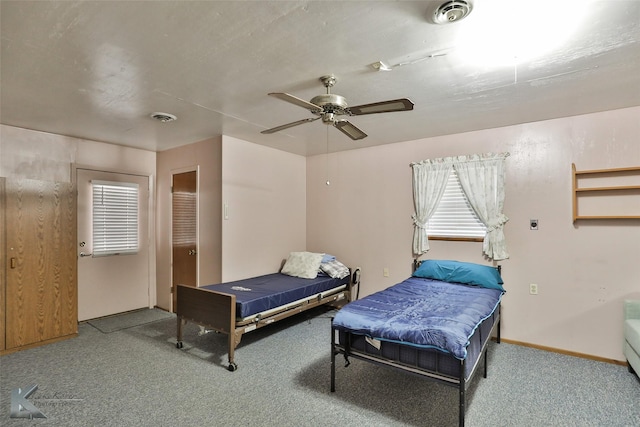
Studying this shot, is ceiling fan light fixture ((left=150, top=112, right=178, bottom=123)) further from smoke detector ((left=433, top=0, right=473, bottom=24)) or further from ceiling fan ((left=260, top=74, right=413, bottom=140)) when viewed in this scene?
smoke detector ((left=433, top=0, right=473, bottom=24))

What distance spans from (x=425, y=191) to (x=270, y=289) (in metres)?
2.38

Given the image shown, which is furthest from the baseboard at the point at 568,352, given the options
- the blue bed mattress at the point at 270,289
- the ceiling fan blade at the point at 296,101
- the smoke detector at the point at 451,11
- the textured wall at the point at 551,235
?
the smoke detector at the point at 451,11

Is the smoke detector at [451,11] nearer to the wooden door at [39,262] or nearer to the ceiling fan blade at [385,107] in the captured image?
the ceiling fan blade at [385,107]

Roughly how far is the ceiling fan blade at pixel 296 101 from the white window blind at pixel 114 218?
3729mm

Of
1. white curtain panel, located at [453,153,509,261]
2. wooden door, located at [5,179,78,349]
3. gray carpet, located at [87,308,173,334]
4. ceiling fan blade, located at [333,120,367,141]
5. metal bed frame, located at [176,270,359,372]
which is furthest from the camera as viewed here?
gray carpet, located at [87,308,173,334]

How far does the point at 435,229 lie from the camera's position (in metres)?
4.33

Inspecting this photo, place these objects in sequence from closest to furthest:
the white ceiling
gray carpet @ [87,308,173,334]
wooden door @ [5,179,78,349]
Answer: the white ceiling → wooden door @ [5,179,78,349] → gray carpet @ [87,308,173,334]

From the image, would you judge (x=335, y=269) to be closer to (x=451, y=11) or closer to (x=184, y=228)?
(x=184, y=228)

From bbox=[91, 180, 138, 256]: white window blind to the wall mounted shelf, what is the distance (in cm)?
571

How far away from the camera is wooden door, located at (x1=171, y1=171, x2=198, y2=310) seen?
4609mm

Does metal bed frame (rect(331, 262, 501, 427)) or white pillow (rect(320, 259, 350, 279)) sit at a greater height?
white pillow (rect(320, 259, 350, 279))

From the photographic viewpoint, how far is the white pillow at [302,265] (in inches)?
179

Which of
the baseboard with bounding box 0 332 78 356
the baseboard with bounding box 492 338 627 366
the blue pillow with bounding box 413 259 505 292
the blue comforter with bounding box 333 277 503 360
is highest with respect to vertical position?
the blue pillow with bounding box 413 259 505 292

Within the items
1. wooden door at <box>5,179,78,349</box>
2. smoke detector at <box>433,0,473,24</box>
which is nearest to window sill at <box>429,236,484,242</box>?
smoke detector at <box>433,0,473,24</box>
